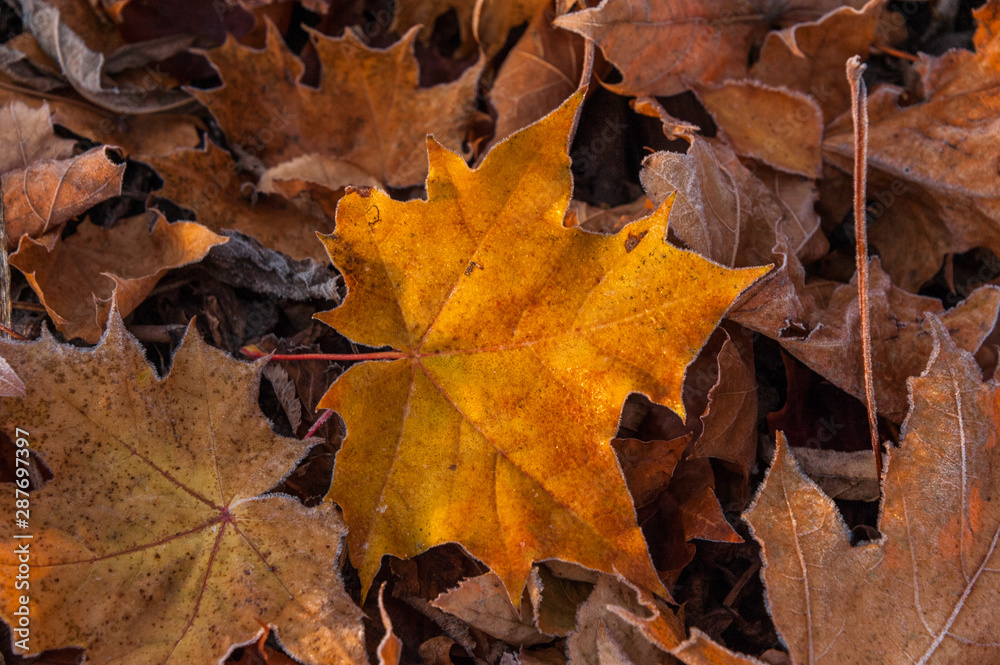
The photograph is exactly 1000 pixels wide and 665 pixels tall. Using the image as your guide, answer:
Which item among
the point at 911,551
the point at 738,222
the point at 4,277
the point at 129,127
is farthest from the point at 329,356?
the point at 911,551

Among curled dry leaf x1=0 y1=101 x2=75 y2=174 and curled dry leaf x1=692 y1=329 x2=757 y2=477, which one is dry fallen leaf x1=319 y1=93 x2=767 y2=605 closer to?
curled dry leaf x1=692 y1=329 x2=757 y2=477

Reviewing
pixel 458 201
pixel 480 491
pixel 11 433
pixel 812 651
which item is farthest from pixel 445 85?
pixel 812 651

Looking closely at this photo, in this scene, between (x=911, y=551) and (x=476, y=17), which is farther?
(x=476, y=17)

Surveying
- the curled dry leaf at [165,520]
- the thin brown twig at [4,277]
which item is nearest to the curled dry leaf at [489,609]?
the curled dry leaf at [165,520]

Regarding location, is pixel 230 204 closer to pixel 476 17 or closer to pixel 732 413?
pixel 476 17

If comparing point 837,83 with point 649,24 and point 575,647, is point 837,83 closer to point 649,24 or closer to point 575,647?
point 649,24
